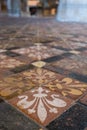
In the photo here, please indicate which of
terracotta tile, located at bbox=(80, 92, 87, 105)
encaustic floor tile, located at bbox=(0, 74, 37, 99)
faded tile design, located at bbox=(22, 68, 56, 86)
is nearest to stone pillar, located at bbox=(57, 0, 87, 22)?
faded tile design, located at bbox=(22, 68, 56, 86)

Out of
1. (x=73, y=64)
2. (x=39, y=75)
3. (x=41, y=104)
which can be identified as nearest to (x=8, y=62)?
(x=39, y=75)

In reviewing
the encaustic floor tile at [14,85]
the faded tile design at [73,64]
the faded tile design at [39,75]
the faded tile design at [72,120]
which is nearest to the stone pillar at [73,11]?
the faded tile design at [73,64]

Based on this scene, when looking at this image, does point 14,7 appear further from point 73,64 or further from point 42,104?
point 42,104

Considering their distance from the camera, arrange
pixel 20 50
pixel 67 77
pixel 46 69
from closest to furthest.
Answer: pixel 67 77
pixel 46 69
pixel 20 50

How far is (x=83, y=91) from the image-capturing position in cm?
79

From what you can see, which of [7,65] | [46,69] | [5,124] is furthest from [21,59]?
[5,124]

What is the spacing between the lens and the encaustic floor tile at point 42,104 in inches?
23.5

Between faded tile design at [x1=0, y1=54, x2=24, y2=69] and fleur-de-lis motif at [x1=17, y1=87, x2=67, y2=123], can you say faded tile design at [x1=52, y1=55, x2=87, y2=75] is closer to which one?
faded tile design at [x1=0, y1=54, x2=24, y2=69]

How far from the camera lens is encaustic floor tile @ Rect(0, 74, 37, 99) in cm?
76

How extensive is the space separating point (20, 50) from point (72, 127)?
111 cm

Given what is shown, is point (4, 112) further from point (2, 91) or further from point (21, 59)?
point (21, 59)

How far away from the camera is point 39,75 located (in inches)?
37.8

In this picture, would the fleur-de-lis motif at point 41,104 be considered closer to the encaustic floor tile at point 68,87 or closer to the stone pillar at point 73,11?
the encaustic floor tile at point 68,87

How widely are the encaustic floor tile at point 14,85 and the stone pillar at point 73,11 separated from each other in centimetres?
417
